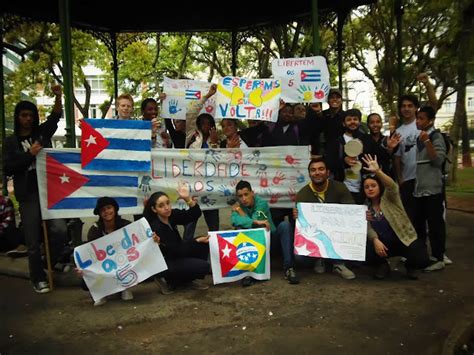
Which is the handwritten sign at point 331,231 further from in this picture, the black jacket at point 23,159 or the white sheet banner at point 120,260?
the black jacket at point 23,159

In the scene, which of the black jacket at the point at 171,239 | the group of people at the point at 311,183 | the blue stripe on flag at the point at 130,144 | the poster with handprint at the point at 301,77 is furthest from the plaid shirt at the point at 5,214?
the poster with handprint at the point at 301,77

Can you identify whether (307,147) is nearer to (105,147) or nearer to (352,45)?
(105,147)

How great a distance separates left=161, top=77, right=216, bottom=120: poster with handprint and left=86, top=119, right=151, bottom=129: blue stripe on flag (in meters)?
1.09

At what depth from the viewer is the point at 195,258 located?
496 centimetres

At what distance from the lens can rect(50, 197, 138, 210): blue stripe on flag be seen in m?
5.08

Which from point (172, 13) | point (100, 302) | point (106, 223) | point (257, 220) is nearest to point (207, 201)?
point (257, 220)

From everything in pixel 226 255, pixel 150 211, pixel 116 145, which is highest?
pixel 116 145

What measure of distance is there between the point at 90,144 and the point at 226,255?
6.38ft

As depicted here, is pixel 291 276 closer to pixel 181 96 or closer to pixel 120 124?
pixel 120 124

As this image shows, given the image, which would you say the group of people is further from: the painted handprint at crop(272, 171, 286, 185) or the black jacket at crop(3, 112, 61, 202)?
the painted handprint at crop(272, 171, 286, 185)

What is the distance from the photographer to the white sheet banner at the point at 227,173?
5.61m

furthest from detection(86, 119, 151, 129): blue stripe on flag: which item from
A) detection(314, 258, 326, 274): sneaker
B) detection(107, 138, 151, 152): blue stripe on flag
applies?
detection(314, 258, 326, 274): sneaker

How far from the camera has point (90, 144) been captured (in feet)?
17.1

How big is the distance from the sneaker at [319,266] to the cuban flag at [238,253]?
2.43 ft
